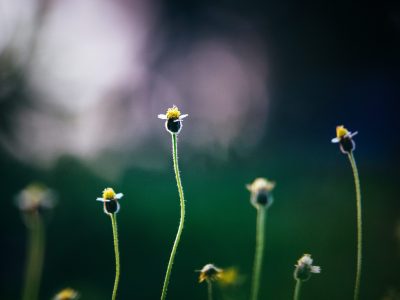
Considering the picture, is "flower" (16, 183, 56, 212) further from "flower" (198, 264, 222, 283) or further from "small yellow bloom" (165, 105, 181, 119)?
"flower" (198, 264, 222, 283)

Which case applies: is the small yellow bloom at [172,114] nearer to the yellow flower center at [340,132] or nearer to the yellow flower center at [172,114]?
the yellow flower center at [172,114]

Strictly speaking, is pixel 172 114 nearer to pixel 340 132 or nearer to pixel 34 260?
pixel 340 132

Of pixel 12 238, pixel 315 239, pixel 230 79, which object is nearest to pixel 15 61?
pixel 230 79

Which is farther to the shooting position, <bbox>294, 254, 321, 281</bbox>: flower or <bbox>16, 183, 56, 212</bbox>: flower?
<bbox>16, 183, 56, 212</bbox>: flower

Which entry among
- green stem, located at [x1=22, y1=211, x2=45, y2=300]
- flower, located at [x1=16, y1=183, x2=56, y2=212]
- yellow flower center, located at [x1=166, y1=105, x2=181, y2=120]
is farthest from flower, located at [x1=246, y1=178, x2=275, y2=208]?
flower, located at [x1=16, y1=183, x2=56, y2=212]

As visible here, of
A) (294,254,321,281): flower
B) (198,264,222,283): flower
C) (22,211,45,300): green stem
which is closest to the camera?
(294,254,321,281): flower

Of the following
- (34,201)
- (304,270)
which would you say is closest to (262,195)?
(304,270)
